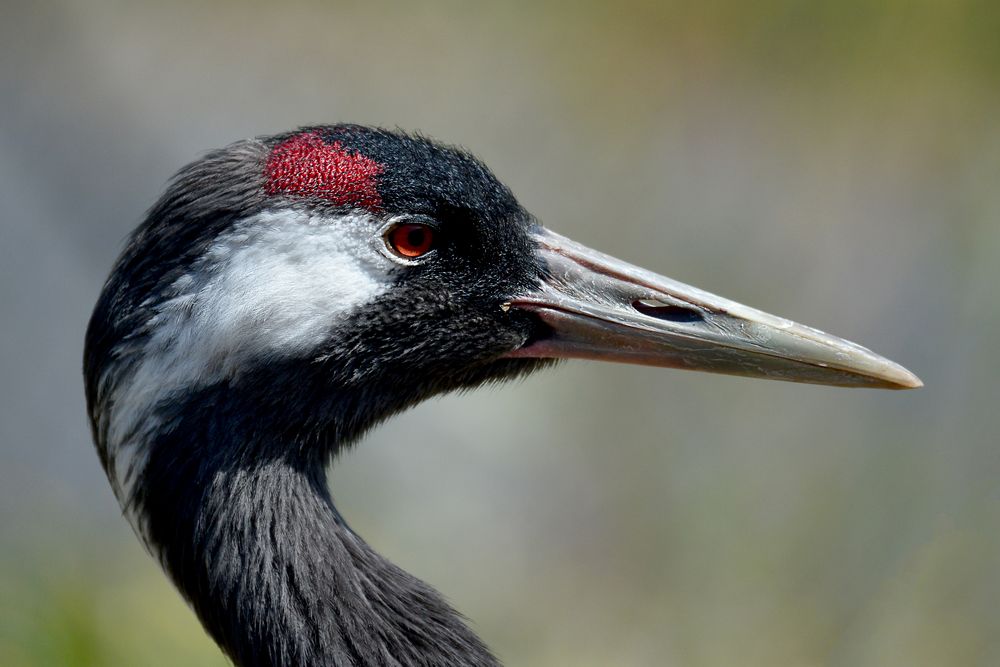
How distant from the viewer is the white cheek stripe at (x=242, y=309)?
2.13 m

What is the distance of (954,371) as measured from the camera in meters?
5.79

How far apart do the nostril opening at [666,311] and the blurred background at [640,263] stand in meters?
2.80

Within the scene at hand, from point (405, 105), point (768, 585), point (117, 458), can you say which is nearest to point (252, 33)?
point (405, 105)

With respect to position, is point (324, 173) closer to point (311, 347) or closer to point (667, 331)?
point (311, 347)

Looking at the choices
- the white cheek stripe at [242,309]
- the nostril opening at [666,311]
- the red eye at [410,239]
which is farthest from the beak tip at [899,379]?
the white cheek stripe at [242,309]

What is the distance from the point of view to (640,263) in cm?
678

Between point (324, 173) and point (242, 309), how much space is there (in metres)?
0.33

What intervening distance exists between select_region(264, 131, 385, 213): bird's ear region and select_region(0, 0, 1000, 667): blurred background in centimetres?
264

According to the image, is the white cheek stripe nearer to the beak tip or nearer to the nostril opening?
the nostril opening

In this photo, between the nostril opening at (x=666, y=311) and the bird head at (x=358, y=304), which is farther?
the nostril opening at (x=666, y=311)

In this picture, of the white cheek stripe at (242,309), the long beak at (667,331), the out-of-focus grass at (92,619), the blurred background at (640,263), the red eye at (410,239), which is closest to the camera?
the white cheek stripe at (242,309)

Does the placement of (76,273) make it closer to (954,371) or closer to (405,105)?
(405,105)

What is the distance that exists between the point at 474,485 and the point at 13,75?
404 cm

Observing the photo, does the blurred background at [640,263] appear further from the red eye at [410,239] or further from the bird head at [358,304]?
the red eye at [410,239]
